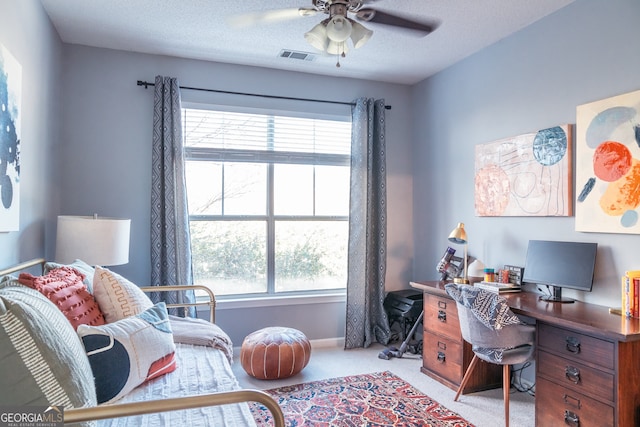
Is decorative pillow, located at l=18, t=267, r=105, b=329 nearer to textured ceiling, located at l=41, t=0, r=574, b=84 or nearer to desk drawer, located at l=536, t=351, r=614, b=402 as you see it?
textured ceiling, located at l=41, t=0, r=574, b=84

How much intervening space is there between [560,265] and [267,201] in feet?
8.28

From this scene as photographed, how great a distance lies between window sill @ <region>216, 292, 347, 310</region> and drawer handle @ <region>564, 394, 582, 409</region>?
2.24 m

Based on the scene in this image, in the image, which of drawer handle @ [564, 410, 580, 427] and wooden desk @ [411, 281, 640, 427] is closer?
wooden desk @ [411, 281, 640, 427]

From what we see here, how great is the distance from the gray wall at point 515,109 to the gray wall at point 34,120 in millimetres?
3310

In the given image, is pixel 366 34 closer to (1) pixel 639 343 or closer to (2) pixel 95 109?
(1) pixel 639 343

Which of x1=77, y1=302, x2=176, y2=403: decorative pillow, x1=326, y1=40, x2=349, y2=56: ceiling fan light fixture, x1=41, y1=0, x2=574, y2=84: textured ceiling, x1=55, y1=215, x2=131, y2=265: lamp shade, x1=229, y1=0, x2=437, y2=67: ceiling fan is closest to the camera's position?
x1=77, y1=302, x2=176, y2=403: decorative pillow

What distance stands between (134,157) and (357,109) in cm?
216

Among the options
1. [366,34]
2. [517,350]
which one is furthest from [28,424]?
[517,350]

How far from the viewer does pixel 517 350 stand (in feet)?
7.97

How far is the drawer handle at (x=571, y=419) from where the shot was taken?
207 cm

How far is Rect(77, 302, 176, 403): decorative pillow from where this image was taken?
5.00 ft

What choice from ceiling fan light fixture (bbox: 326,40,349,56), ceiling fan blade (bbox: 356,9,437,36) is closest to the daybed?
ceiling fan light fixture (bbox: 326,40,349,56)

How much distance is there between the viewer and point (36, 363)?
1047mm

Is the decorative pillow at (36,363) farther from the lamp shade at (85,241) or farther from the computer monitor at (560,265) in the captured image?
the computer monitor at (560,265)
